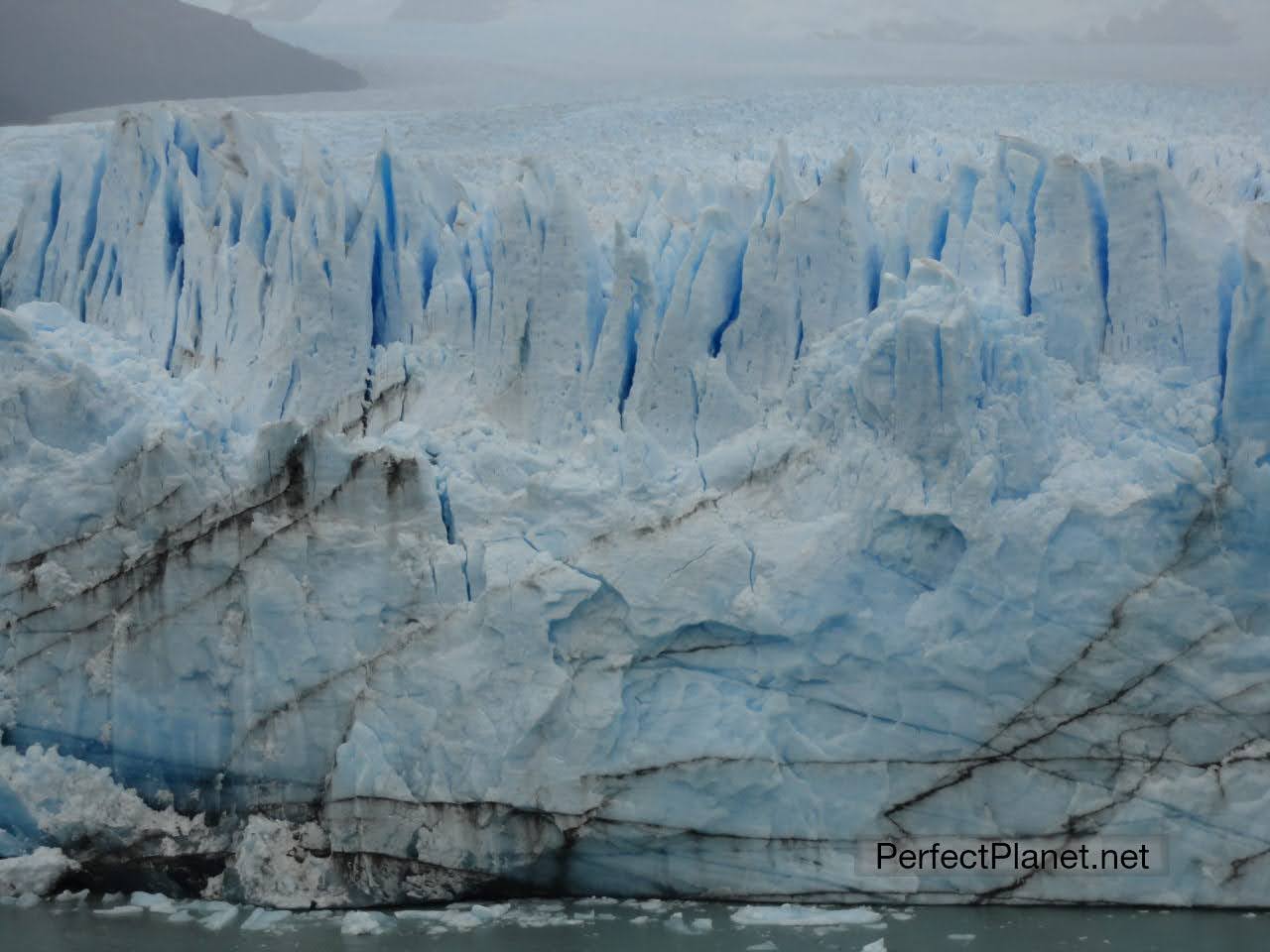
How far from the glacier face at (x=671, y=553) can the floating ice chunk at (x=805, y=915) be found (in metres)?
0.12

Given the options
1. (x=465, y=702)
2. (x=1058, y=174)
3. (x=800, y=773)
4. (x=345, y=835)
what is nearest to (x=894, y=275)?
(x=1058, y=174)

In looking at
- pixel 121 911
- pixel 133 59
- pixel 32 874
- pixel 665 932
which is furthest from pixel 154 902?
pixel 133 59

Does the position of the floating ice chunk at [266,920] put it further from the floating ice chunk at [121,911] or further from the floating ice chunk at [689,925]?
the floating ice chunk at [689,925]

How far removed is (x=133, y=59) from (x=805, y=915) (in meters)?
6.00

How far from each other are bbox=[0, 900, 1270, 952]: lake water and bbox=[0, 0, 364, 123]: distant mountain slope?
4562 mm

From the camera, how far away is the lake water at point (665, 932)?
5.25 meters

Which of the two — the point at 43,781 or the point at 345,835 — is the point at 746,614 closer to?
the point at 345,835

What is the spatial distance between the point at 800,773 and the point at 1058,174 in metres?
2.48

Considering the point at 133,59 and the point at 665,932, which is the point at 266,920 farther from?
the point at 133,59

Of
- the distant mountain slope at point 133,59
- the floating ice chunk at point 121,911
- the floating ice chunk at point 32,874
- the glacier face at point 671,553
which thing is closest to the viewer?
the glacier face at point 671,553

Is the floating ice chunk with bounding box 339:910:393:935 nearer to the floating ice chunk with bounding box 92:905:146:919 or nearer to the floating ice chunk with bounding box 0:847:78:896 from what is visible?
the floating ice chunk with bounding box 92:905:146:919

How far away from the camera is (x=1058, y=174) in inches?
235

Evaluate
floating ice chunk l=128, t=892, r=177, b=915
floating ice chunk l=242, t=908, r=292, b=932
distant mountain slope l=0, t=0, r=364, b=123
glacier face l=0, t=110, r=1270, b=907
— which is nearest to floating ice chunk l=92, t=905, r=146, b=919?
floating ice chunk l=128, t=892, r=177, b=915

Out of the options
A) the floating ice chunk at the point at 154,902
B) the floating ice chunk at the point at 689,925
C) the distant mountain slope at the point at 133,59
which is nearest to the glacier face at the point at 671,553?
the floating ice chunk at the point at 154,902
